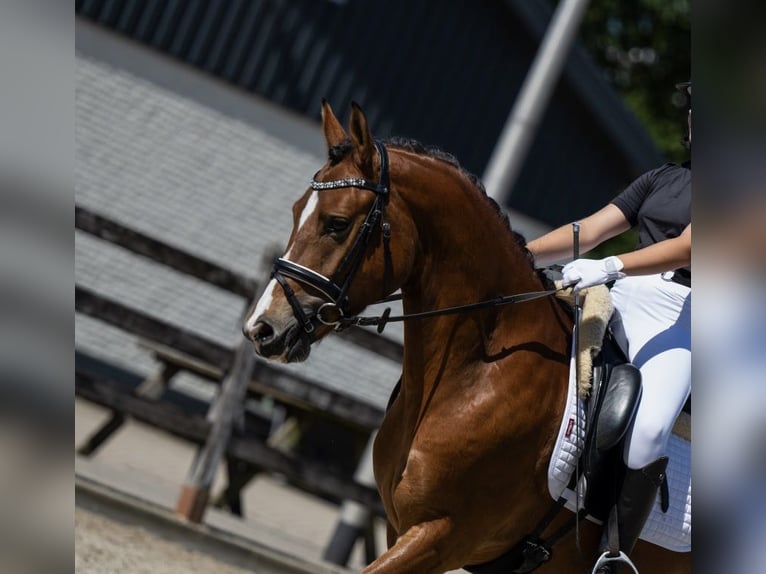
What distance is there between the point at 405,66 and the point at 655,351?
9473mm

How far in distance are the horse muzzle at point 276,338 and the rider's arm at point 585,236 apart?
1263mm

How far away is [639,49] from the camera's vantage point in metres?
26.2

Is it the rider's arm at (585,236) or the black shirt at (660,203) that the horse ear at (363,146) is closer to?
the rider's arm at (585,236)

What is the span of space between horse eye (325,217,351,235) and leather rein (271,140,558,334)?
0.16 ft

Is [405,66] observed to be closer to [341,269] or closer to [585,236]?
[585,236]

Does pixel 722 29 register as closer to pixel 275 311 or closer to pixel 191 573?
pixel 275 311

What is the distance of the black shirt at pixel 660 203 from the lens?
3787 mm

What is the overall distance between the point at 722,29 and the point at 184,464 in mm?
9417

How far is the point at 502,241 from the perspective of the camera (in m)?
3.67

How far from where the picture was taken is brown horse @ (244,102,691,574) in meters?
3.34

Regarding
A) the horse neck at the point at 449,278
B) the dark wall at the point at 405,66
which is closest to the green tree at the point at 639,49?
the dark wall at the point at 405,66

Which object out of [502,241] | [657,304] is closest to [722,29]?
[502,241]

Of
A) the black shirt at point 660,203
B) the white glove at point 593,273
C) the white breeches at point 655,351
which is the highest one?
the black shirt at point 660,203

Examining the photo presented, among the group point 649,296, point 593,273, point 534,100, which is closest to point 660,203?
point 649,296
